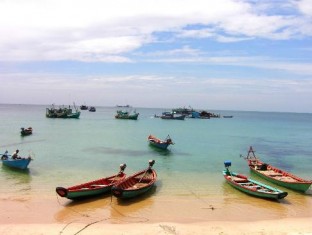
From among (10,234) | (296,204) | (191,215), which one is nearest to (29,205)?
(10,234)

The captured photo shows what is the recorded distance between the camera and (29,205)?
16609mm

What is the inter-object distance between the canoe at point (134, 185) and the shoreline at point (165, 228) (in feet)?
8.26

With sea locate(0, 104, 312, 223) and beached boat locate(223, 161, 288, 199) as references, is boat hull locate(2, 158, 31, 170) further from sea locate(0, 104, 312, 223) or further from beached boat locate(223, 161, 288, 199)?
beached boat locate(223, 161, 288, 199)

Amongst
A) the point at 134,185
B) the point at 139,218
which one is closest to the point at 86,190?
the point at 134,185

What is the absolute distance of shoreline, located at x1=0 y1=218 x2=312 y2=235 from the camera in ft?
43.1

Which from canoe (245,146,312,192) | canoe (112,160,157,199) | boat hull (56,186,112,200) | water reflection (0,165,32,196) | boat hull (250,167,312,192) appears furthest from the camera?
canoe (245,146,312,192)

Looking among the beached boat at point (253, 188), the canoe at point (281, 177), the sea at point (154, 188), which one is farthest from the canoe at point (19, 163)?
the canoe at point (281, 177)

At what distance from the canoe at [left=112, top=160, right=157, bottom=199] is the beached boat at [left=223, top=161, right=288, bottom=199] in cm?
478

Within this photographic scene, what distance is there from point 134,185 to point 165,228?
6059 mm

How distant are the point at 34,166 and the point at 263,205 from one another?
55.5 ft

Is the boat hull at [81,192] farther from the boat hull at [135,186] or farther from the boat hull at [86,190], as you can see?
the boat hull at [135,186]

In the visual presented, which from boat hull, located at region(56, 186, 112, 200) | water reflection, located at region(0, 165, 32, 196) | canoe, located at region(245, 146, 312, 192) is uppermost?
canoe, located at region(245, 146, 312, 192)

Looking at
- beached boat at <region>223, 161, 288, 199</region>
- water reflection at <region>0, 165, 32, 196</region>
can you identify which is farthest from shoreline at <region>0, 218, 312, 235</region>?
water reflection at <region>0, 165, 32, 196</region>

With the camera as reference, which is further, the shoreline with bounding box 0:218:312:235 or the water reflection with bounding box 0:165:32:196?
the water reflection with bounding box 0:165:32:196
